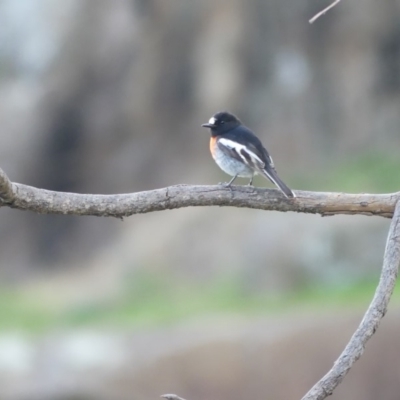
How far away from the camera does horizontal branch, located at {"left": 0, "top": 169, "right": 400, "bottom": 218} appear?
13.5ft

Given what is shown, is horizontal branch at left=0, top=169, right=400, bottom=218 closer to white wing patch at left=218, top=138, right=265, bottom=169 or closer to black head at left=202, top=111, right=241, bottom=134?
white wing patch at left=218, top=138, right=265, bottom=169

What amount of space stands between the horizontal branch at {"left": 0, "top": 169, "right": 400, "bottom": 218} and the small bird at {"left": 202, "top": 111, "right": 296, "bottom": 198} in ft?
3.93

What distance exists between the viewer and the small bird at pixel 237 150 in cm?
604

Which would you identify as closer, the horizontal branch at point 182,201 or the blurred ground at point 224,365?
the horizontal branch at point 182,201

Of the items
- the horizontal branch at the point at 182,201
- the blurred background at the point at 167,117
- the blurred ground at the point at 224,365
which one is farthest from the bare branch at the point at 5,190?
the blurred background at the point at 167,117

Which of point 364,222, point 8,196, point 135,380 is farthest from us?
point 364,222

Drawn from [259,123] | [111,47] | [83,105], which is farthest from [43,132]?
[259,123]

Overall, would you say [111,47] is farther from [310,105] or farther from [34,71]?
[310,105]

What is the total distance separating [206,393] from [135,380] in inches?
31.8

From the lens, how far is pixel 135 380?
1045cm

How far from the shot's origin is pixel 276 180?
520 cm

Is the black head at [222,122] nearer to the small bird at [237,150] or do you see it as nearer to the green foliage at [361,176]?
the small bird at [237,150]

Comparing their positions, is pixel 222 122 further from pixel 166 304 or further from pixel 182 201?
pixel 166 304

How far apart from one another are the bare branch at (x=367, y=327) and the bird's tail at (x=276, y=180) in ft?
1.82
